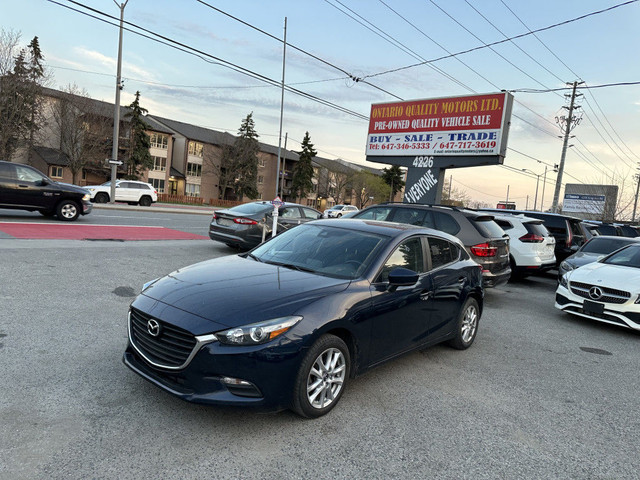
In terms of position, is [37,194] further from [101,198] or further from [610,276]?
[101,198]

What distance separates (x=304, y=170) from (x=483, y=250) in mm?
67291

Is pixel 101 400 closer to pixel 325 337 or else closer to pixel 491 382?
pixel 325 337

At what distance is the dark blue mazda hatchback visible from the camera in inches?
120

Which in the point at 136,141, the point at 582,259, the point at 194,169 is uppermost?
the point at 136,141

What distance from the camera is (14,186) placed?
12.9 m

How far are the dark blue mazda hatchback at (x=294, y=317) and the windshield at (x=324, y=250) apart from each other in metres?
0.01

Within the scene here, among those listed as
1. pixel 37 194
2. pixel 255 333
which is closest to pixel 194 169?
pixel 37 194

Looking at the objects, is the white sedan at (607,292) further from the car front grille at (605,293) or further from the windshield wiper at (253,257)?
the windshield wiper at (253,257)

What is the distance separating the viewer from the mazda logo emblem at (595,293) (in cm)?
712

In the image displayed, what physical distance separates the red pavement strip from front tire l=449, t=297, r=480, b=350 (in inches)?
385

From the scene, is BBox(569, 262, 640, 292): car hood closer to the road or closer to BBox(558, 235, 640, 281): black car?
the road

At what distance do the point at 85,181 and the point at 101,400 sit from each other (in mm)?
55026

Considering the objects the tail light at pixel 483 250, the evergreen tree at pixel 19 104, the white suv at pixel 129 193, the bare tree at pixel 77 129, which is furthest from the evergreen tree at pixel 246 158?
the tail light at pixel 483 250

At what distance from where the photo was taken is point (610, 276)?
730 centimetres
